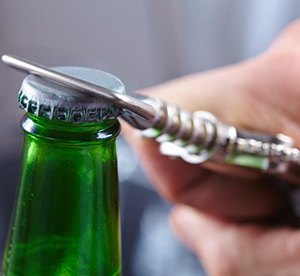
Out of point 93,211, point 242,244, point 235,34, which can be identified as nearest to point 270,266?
point 242,244

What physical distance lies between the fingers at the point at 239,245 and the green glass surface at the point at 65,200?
19 cm

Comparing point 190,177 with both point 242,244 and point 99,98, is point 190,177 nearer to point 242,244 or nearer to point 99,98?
point 242,244

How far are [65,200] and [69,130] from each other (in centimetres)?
3

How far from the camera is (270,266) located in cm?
48

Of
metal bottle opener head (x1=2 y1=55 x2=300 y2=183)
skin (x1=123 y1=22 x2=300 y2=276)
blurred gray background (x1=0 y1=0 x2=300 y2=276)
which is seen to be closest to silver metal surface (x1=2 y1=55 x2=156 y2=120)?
metal bottle opener head (x1=2 y1=55 x2=300 y2=183)

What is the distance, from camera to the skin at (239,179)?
47cm

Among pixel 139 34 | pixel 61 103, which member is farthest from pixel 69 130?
pixel 139 34

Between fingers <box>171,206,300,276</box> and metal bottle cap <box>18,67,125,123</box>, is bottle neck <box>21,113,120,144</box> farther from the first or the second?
fingers <box>171,206,300,276</box>

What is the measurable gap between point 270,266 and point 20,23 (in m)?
0.84

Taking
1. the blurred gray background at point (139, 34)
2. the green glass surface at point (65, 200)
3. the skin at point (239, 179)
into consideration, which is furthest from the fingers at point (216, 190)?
the blurred gray background at point (139, 34)

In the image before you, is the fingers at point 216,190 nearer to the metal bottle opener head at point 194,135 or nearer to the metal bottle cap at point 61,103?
the metal bottle opener head at point 194,135

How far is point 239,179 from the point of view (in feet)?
1.73

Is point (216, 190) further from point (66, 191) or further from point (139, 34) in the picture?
point (139, 34)

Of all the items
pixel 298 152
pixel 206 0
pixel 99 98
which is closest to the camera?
pixel 99 98
